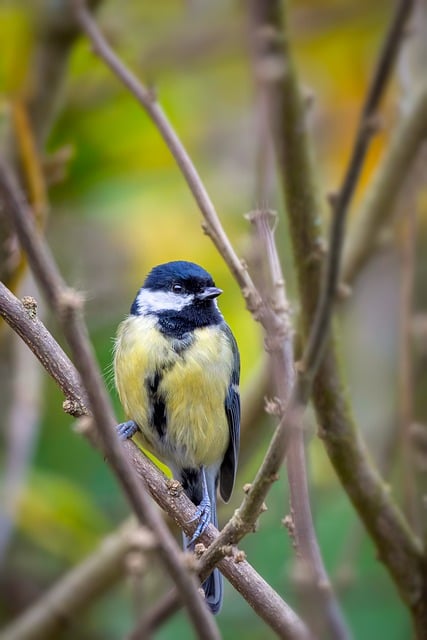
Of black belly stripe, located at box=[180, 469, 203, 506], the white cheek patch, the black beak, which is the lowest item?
black belly stripe, located at box=[180, 469, 203, 506]

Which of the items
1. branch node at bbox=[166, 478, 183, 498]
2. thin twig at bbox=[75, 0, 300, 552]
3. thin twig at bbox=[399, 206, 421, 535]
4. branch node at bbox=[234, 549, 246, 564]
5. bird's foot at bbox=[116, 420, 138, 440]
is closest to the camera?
thin twig at bbox=[75, 0, 300, 552]

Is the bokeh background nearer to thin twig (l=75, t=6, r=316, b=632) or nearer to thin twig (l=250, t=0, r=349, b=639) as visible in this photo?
thin twig (l=75, t=6, r=316, b=632)

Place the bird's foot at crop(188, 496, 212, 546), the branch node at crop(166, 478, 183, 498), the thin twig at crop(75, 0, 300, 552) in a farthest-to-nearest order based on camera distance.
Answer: the bird's foot at crop(188, 496, 212, 546) → the branch node at crop(166, 478, 183, 498) → the thin twig at crop(75, 0, 300, 552)

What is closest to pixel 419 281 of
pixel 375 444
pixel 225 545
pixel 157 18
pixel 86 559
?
pixel 375 444

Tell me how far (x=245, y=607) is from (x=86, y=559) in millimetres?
476

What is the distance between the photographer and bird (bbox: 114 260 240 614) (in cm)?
221

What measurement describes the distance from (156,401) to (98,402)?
1.26 m

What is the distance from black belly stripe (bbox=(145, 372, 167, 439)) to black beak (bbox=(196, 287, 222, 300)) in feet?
0.95

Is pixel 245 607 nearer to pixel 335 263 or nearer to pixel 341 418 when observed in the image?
pixel 341 418

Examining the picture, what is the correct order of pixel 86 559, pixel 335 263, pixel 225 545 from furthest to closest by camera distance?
pixel 86 559, pixel 225 545, pixel 335 263

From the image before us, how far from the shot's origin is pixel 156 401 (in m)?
2.21

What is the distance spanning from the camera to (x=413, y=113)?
2191mm

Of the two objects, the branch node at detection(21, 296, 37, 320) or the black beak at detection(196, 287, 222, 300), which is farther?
the black beak at detection(196, 287, 222, 300)

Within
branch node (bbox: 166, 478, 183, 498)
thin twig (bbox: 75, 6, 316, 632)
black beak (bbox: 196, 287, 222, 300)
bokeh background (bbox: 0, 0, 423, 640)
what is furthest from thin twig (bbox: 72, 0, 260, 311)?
black beak (bbox: 196, 287, 222, 300)
